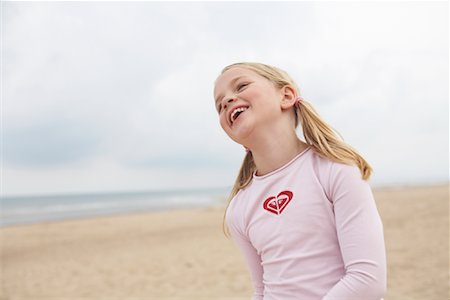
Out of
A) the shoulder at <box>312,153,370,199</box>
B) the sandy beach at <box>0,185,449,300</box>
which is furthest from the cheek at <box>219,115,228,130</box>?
the sandy beach at <box>0,185,449,300</box>

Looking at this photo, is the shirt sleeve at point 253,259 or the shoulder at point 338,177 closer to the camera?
the shoulder at point 338,177

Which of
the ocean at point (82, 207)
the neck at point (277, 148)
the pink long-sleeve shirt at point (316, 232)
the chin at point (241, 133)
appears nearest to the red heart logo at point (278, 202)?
the pink long-sleeve shirt at point (316, 232)

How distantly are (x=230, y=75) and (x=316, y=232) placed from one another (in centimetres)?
Answer: 63

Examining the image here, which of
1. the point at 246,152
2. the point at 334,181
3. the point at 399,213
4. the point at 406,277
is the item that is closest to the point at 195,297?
the point at 406,277

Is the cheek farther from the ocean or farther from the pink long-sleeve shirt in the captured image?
the ocean

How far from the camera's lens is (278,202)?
1515mm

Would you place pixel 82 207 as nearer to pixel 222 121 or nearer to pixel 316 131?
pixel 222 121

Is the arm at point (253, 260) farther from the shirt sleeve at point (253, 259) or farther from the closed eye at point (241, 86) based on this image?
the closed eye at point (241, 86)

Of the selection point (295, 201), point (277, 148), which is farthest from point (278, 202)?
point (277, 148)

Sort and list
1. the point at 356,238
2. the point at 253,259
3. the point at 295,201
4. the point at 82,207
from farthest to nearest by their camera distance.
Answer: the point at 82,207, the point at 253,259, the point at 295,201, the point at 356,238

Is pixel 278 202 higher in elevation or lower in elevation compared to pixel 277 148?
lower

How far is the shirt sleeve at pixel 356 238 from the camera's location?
1.30m

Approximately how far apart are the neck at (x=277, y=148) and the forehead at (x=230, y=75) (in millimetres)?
234

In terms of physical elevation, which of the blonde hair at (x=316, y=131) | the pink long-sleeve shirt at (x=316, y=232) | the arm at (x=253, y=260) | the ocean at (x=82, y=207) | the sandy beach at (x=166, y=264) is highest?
the blonde hair at (x=316, y=131)
